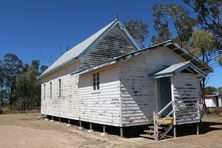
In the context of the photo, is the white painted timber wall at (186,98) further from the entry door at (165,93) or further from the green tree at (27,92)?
the green tree at (27,92)

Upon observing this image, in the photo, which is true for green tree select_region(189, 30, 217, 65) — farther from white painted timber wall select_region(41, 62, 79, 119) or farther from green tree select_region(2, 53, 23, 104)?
green tree select_region(2, 53, 23, 104)

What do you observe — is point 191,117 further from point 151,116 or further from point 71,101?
point 71,101

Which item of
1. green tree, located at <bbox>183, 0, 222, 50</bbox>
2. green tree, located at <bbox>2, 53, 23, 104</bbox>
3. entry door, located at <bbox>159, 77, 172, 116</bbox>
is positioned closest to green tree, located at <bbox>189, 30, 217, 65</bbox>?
green tree, located at <bbox>183, 0, 222, 50</bbox>

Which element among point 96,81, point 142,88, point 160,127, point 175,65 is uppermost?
point 175,65

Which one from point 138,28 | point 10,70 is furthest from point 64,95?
point 10,70

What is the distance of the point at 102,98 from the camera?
1449 cm

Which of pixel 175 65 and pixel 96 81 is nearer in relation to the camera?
pixel 175 65

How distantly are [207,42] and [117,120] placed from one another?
23.5 metres

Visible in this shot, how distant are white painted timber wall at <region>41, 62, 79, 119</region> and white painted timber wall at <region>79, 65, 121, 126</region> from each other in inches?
47.9

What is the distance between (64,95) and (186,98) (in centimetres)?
998

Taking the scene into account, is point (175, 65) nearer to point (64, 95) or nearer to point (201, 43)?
point (64, 95)

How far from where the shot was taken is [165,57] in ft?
49.5

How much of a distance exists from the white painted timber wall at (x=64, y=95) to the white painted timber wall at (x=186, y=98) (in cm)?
711

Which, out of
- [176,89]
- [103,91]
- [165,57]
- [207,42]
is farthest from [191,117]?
[207,42]
